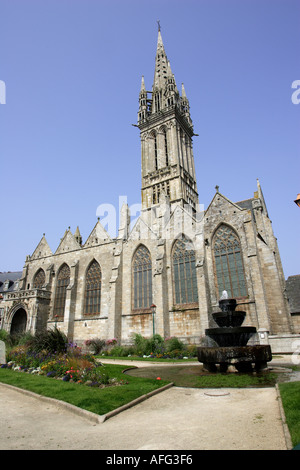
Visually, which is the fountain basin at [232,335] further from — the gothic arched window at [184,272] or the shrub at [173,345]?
the gothic arched window at [184,272]

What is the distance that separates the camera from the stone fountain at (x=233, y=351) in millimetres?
9469

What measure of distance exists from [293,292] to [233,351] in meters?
15.2

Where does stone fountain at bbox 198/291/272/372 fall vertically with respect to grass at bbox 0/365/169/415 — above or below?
above

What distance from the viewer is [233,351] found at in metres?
9.51

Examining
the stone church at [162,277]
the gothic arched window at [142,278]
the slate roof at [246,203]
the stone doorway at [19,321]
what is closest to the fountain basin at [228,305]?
the stone church at [162,277]

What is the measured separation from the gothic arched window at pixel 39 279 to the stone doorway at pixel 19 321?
3494 mm

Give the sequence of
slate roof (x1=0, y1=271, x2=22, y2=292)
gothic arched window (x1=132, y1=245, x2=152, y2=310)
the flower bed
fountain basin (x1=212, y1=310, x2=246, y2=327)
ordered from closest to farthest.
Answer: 1. the flower bed
2. fountain basin (x1=212, y1=310, x2=246, y2=327)
3. gothic arched window (x1=132, y1=245, x2=152, y2=310)
4. slate roof (x1=0, y1=271, x2=22, y2=292)

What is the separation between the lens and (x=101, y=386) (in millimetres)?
7949

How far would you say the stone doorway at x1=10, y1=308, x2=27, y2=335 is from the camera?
28656mm

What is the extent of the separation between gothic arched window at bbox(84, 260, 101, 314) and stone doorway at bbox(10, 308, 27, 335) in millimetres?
7900

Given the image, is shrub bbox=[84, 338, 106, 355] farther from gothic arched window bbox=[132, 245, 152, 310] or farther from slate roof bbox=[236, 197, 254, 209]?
slate roof bbox=[236, 197, 254, 209]

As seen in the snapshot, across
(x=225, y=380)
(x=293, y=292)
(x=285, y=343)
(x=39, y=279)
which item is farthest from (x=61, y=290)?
(x=225, y=380)

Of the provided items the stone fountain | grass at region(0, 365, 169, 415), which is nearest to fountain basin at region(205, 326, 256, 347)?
the stone fountain

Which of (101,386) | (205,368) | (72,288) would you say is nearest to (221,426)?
(101,386)
